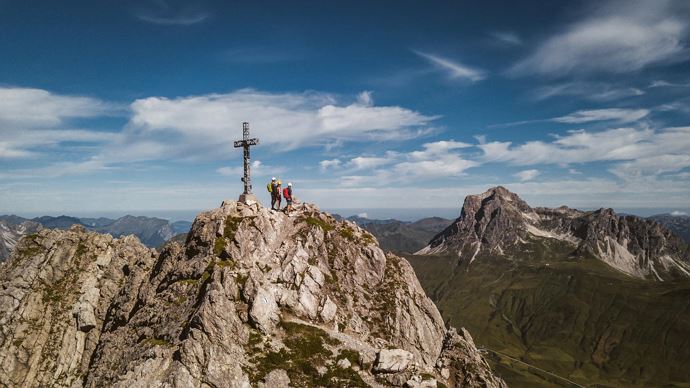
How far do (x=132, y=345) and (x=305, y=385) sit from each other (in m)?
27.0

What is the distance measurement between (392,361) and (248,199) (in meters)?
43.4

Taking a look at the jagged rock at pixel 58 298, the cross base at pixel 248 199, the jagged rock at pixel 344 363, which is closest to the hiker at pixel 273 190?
the cross base at pixel 248 199

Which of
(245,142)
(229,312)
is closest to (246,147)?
(245,142)

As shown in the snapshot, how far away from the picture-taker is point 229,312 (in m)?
56.2

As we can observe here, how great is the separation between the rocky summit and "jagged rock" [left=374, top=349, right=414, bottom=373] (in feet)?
0.52

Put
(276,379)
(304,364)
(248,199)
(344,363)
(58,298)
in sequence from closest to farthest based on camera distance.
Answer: (276,379), (304,364), (344,363), (58,298), (248,199)

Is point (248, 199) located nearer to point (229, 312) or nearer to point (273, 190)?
point (273, 190)

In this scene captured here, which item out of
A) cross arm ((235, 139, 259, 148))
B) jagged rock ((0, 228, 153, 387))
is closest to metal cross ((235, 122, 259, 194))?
cross arm ((235, 139, 259, 148))

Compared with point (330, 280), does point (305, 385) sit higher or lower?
lower

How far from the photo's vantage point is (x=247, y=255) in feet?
231

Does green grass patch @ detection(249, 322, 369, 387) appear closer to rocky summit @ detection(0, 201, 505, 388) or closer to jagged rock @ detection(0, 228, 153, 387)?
rocky summit @ detection(0, 201, 505, 388)

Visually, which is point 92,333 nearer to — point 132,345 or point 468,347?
point 132,345

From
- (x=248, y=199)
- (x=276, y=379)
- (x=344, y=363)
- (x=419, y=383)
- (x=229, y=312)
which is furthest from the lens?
(x=248, y=199)

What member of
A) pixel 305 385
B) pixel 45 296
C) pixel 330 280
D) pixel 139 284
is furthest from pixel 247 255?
pixel 45 296
